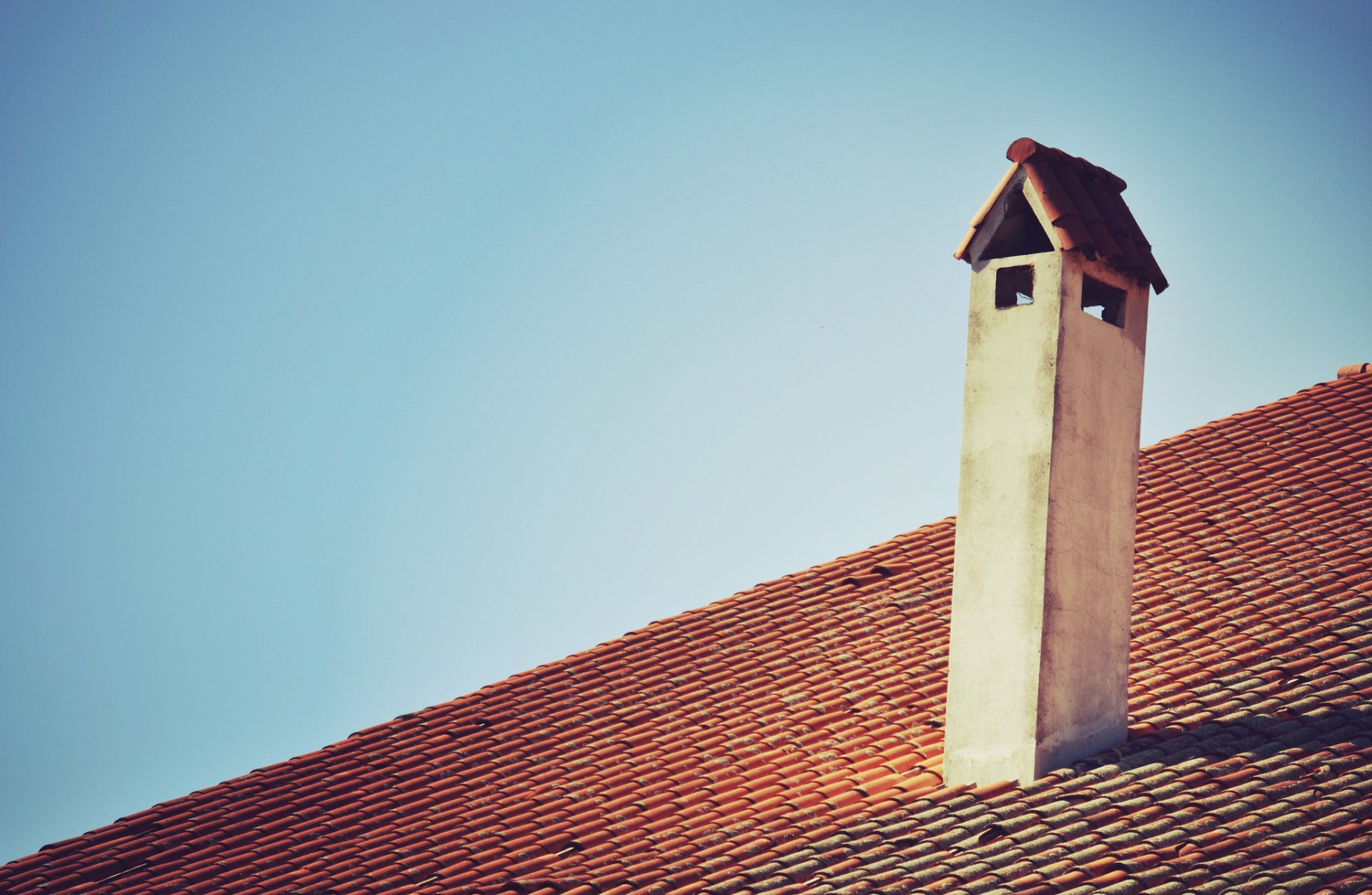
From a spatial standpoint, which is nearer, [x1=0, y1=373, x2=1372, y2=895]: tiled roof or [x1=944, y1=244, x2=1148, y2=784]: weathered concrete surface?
[x1=0, y1=373, x2=1372, y2=895]: tiled roof

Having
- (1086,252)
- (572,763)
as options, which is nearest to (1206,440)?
(1086,252)

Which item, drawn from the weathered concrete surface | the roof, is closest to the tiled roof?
the weathered concrete surface

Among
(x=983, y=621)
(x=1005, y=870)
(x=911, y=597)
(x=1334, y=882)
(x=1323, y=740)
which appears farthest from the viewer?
(x=911, y=597)

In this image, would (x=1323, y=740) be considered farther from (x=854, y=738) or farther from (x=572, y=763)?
(x=572, y=763)

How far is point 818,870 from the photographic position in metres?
7.01

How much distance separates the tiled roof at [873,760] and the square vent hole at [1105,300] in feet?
6.58

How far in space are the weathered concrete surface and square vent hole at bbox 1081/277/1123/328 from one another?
0.24ft

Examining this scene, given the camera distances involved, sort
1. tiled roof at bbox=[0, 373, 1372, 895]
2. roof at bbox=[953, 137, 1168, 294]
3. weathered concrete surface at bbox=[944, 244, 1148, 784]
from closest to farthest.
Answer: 1. tiled roof at bbox=[0, 373, 1372, 895]
2. weathered concrete surface at bbox=[944, 244, 1148, 784]
3. roof at bbox=[953, 137, 1168, 294]

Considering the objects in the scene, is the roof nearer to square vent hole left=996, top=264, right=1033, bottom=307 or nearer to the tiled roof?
square vent hole left=996, top=264, right=1033, bottom=307

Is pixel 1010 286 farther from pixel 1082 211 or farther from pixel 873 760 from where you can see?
pixel 873 760

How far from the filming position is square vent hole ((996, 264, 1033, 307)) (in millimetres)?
7840

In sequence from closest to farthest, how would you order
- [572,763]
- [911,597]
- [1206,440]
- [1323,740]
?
[1323,740] → [572,763] → [911,597] → [1206,440]

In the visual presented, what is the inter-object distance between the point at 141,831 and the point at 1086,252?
23.7 ft

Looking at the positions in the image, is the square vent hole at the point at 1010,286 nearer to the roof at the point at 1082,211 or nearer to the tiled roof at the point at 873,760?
the roof at the point at 1082,211
